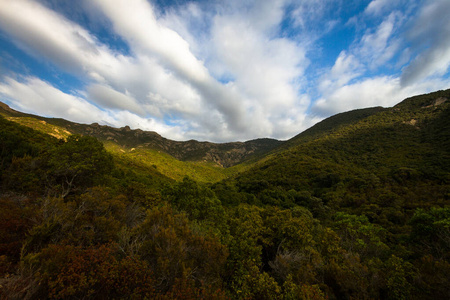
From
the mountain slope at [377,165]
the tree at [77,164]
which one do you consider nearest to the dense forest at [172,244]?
the tree at [77,164]

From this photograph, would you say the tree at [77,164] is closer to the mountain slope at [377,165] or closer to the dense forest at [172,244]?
the dense forest at [172,244]

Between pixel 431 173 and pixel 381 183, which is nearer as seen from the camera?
pixel 431 173

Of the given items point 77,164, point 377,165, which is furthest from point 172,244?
point 377,165

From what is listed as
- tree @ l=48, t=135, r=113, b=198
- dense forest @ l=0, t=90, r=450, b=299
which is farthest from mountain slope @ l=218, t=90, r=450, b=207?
tree @ l=48, t=135, r=113, b=198

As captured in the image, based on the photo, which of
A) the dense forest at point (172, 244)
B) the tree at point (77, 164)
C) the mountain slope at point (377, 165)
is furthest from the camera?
the mountain slope at point (377, 165)

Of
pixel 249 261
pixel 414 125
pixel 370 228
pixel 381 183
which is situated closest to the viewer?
pixel 249 261

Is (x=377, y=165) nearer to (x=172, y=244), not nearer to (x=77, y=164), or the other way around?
(x=172, y=244)

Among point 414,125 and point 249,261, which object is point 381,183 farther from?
point 414,125

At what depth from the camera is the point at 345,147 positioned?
10656 cm

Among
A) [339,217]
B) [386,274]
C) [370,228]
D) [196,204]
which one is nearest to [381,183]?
[339,217]

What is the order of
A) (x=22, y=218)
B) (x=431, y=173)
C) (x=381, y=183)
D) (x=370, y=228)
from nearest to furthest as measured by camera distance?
Answer: (x=22, y=218)
(x=370, y=228)
(x=431, y=173)
(x=381, y=183)

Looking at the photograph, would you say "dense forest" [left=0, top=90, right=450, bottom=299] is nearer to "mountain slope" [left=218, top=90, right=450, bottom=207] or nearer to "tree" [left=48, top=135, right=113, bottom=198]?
"tree" [left=48, top=135, right=113, bottom=198]

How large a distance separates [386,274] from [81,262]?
20909 mm

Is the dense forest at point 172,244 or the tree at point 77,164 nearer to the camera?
the dense forest at point 172,244
